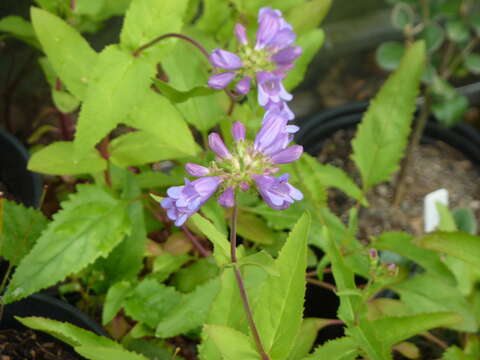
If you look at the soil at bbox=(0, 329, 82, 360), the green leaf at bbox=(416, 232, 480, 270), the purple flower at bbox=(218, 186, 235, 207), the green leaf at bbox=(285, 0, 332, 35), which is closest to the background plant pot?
the soil at bbox=(0, 329, 82, 360)

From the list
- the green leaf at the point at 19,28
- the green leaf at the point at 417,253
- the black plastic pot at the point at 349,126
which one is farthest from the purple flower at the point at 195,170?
the black plastic pot at the point at 349,126

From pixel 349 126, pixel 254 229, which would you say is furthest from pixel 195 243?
pixel 349 126

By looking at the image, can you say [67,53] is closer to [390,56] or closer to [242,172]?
[242,172]

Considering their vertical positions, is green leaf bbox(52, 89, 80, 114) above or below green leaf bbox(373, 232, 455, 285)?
above

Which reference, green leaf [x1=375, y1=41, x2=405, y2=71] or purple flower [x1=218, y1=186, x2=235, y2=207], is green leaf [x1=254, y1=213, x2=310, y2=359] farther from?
green leaf [x1=375, y1=41, x2=405, y2=71]

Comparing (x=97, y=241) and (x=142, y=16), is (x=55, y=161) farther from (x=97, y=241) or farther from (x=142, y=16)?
(x=142, y=16)

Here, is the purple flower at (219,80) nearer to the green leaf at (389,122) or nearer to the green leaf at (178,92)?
the green leaf at (178,92)
